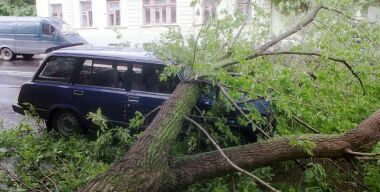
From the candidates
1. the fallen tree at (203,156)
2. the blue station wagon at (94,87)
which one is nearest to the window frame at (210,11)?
the fallen tree at (203,156)

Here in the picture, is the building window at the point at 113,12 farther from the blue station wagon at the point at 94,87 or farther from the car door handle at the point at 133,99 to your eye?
the car door handle at the point at 133,99

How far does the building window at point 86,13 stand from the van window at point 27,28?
6983 mm

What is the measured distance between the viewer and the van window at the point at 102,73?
6148mm

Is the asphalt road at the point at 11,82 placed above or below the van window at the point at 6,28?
below

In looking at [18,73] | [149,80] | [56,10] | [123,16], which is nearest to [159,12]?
[123,16]

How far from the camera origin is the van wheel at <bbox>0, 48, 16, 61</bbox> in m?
18.4

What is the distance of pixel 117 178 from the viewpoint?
3602 millimetres

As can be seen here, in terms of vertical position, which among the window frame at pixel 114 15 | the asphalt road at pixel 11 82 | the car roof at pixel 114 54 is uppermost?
the window frame at pixel 114 15

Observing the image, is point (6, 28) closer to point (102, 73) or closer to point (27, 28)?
point (27, 28)

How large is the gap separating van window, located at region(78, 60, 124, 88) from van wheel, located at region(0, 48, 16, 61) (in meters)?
13.7

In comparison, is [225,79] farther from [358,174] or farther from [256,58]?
[358,174]

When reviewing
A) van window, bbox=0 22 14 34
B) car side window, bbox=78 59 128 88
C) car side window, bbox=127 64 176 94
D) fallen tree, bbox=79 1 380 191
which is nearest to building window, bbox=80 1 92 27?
van window, bbox=0 22 14 34

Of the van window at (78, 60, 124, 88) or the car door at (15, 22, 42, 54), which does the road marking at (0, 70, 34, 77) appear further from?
the van window at (78, 60, 124, 88)

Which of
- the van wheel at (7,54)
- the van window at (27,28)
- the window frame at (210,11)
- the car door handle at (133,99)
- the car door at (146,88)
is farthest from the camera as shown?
the van wheel at (7,54)
